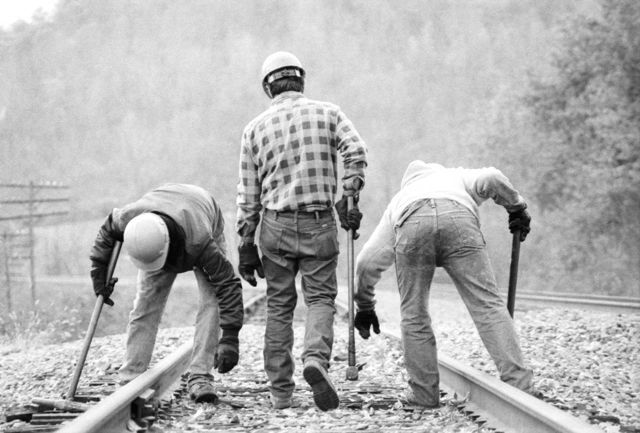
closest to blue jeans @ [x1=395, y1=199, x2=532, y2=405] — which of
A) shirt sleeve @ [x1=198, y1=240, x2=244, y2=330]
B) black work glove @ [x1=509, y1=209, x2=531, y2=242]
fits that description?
black work glove @ [x1=509, y1=209, x2=531, y2=242]

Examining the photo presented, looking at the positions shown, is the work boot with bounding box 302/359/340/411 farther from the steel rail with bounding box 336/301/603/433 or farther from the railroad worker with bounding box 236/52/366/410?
the steel rail with bounding box 336/301/603/433

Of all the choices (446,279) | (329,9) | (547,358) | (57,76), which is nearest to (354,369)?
(547,358)

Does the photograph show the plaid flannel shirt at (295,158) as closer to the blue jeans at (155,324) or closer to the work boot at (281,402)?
the blue jeans at (155,324)

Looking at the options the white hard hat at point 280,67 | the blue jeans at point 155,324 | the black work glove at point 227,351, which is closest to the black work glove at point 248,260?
the blue jeans at point 155,324

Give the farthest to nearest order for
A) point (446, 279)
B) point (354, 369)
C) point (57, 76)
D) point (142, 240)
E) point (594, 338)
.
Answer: point (57, 76) → point (446, 279) → point (594, 338) → point (354, 369) → point (142, 240)

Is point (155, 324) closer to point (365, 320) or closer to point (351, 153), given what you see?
point (365, 320)

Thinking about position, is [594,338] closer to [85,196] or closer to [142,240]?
[142,240]

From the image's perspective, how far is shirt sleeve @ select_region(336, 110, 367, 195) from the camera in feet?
15.7

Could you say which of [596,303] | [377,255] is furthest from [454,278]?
[596,303]

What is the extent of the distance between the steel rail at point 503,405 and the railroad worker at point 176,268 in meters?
1.45

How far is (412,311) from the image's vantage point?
4.55 m

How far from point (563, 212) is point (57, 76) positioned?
5376cm

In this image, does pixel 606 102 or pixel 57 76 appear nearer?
pixel 606 102

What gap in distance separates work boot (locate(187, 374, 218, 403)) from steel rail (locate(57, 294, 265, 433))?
19cm
